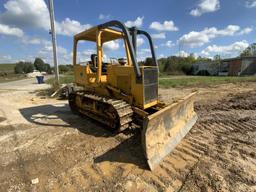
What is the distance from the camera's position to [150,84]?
14.9ft

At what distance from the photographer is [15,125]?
226 inches

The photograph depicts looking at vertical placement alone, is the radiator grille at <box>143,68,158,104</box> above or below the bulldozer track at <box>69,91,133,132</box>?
above

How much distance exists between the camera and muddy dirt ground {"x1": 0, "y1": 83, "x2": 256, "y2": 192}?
2764 millimetres

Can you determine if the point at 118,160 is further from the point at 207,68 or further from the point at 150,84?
the point at 207,68

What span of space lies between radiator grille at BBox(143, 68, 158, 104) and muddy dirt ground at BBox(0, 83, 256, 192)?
3.23ft

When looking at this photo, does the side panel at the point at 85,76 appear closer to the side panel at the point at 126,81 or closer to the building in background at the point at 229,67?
the side panel at the point at 126,81

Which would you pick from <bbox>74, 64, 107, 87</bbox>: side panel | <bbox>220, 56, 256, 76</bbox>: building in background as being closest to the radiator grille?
<bbox>74, 64, 107, 87</bbox>: side panel

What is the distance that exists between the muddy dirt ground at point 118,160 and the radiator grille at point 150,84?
0.99m

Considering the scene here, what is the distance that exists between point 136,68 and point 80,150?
215 cm

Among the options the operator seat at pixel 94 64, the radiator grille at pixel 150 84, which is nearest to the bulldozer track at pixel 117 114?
the radiator grille at pixel 150 84

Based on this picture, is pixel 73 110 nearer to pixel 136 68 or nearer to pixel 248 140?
pixel 136 68

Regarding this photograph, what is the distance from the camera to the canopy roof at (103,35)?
5.17 metres

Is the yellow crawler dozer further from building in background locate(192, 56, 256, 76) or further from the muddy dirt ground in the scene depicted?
building in background locate(192, 56, 256, 76)

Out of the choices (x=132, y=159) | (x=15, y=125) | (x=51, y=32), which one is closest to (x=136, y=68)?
(x=132, y=159)
